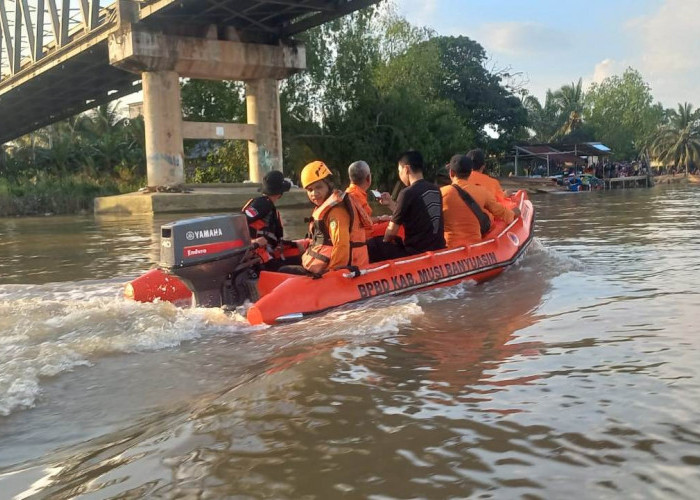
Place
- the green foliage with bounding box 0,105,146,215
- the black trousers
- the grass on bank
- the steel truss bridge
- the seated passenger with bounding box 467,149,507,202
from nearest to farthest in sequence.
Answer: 1. the black trousers
2. the seated passenger with bounding box 467,149,507,202
3. the steel truss bridge
4. the grass on bank
5. the green foliage with bounding box 0,105,146,215

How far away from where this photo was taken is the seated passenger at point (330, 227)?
206 inches

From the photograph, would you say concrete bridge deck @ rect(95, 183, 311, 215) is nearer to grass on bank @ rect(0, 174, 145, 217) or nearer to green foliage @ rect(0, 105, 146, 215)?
grass on bank @ rect(0, 174, 145, 217)

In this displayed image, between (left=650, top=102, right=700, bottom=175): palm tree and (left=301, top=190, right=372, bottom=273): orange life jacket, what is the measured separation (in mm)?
62037

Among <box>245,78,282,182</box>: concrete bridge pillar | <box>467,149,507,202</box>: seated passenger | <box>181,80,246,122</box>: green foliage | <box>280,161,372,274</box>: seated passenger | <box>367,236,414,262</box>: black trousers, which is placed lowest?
<box>367,236,414,262</box>: black trousers

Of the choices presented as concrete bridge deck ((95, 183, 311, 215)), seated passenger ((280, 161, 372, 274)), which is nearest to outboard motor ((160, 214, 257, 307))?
seated passenger ((280, 161, 372, 274))

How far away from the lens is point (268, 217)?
6.23m

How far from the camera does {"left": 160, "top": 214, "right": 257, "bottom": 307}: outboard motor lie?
5.00 metres

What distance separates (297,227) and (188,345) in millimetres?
9802

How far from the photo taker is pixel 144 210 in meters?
20.2

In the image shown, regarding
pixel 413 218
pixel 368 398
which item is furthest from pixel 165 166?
pixel 368 398

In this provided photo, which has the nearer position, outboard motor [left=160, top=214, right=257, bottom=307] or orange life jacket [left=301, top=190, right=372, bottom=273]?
outboard motor [left=160, top=214, right=257, bottom=307]

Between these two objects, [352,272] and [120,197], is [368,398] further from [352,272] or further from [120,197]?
[120,197]

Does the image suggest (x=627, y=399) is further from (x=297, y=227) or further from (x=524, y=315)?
(x=297, y=227)

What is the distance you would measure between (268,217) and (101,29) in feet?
56.2
